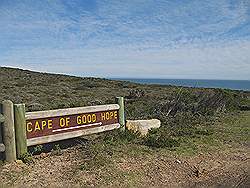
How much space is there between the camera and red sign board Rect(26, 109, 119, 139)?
7240 millimetres

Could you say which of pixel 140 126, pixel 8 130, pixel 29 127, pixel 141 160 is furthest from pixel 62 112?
pixel 140 126

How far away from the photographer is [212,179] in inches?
267

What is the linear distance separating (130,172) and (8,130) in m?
2.52

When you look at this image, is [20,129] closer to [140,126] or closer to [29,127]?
[29,127]

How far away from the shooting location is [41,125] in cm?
735

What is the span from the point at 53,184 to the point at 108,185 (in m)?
0.98

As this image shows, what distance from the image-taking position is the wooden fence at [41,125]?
6797 millimetres

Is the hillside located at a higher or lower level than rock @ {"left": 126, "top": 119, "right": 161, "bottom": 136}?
lower

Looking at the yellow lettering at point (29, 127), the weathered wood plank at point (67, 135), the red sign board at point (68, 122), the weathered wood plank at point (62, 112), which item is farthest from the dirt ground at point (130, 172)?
the weathered wood plank at point (62, 112)

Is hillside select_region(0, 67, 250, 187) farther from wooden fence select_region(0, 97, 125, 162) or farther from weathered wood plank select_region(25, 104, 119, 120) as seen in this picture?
weathered wood plank select_region(25, 104, 119, 120)

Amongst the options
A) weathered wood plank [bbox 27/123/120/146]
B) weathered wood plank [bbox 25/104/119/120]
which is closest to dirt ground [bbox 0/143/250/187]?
weathered wood plank [bbox 27/123/120/146]

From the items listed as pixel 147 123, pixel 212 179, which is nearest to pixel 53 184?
pixel 212 179

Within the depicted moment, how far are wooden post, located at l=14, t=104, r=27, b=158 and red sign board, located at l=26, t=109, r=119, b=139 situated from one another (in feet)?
0.51

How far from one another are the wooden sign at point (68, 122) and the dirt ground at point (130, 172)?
461 millimetres
